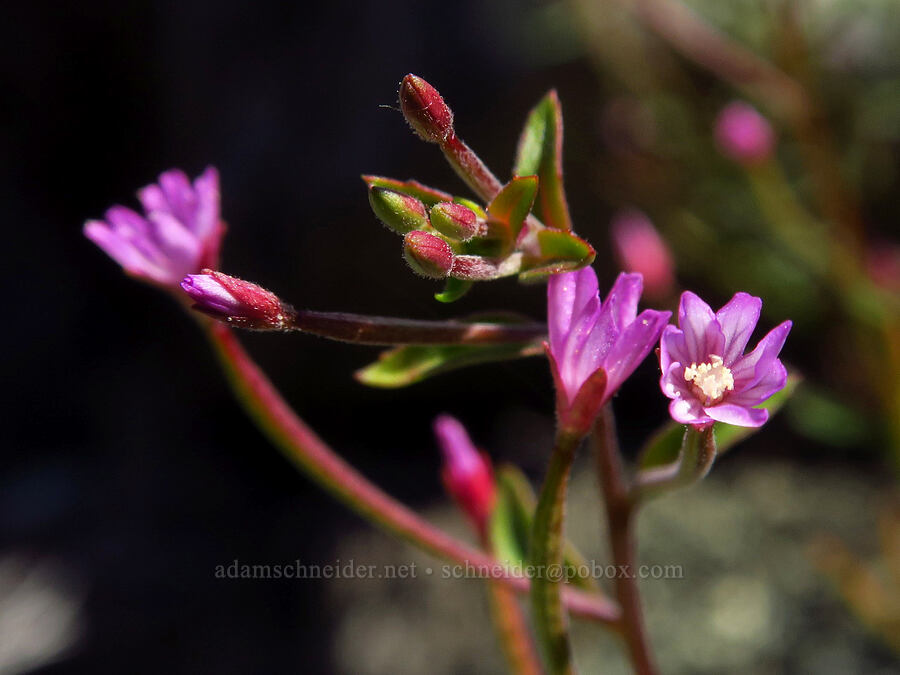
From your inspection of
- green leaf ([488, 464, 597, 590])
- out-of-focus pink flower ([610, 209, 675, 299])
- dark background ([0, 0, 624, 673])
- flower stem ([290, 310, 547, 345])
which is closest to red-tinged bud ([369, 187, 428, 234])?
flower stem ([290, 310, 547, 345])

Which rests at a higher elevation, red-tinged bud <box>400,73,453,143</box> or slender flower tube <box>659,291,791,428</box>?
red-tinged bud <box>400,73,453,143</box>

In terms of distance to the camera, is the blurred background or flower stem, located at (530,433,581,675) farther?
the blurred background

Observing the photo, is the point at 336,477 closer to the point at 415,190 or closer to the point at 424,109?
the point at 415,190

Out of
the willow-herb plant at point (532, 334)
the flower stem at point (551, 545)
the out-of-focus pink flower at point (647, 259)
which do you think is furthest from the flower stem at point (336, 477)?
the out-of-focus pink flower at point (647, 259)

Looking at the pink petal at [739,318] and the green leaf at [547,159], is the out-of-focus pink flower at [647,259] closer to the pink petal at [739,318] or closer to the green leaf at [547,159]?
the green leaf at [547,159]

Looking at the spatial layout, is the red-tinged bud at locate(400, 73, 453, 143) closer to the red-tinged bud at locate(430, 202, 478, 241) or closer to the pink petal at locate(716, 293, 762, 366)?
the red-tinged bud at locate(430, 202, 478, 241)

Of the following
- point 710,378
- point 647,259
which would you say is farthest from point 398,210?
A: point 647,259
